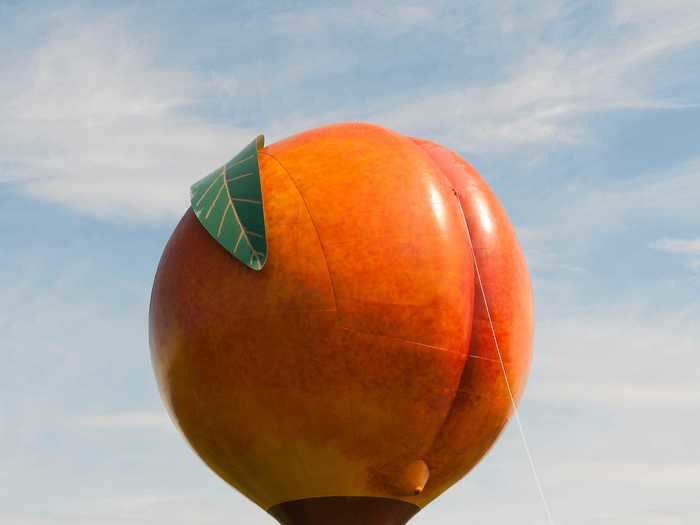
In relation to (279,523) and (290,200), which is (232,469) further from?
(290,200)

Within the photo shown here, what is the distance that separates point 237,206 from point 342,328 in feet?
7.83

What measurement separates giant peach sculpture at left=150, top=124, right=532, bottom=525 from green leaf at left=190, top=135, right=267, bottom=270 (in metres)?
0.02

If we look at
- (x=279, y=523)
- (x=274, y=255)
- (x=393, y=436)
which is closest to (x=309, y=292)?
(x=274, y=255)

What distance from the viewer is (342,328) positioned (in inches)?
653

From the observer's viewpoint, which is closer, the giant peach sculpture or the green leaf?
the giant peach sculpture

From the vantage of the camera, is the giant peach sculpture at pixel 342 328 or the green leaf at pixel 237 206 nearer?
→ the giant peach sculpture at pixel 342 328

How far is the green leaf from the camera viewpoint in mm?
17156

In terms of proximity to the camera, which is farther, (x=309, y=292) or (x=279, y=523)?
(x=279, y=523)

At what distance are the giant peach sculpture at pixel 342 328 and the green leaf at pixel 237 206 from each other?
2cm

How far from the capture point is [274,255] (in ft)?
55.8

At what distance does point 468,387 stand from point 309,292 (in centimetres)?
246

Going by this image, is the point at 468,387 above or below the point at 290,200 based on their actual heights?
below

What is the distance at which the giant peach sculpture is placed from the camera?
54.8ft

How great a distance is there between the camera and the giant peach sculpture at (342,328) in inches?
658
